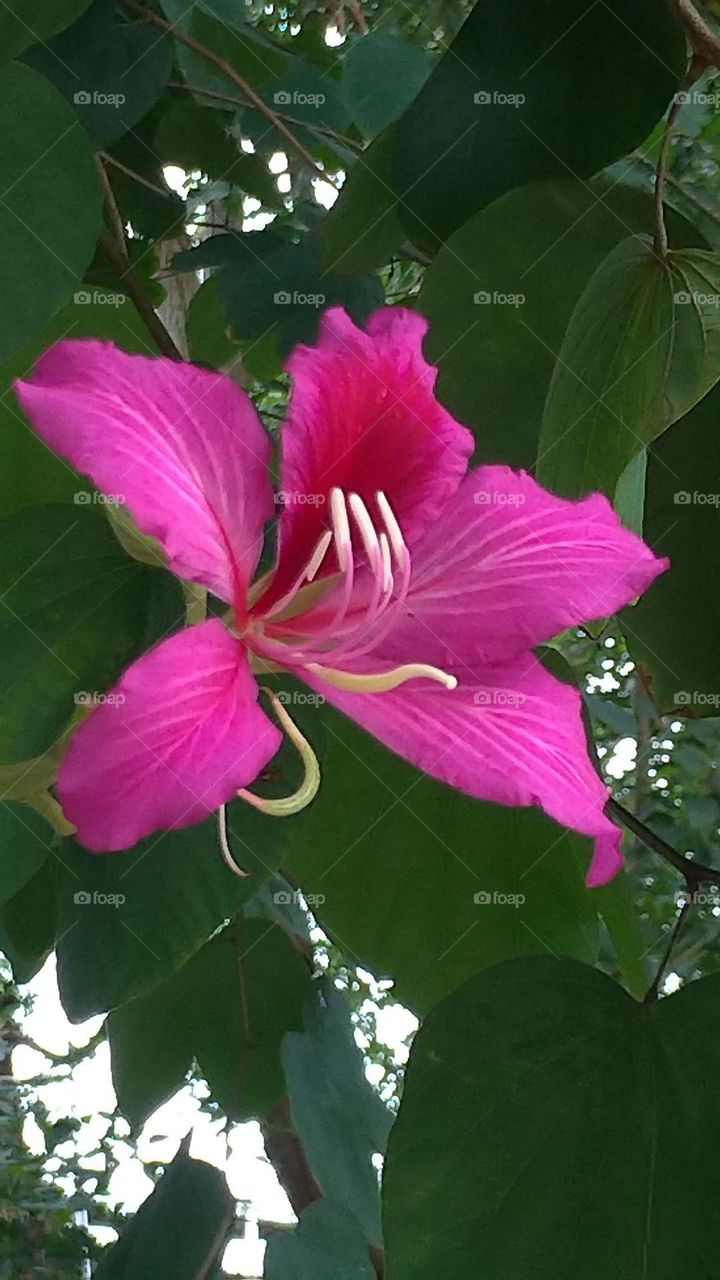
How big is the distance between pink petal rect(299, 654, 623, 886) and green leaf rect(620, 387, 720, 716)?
6.9 inches

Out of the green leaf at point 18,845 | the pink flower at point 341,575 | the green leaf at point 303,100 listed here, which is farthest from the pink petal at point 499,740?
the green leaf at point 303,100

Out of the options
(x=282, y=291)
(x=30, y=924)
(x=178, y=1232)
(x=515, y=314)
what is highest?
(x=282, y=291)

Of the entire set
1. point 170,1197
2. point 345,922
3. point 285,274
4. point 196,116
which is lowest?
point 170,1197

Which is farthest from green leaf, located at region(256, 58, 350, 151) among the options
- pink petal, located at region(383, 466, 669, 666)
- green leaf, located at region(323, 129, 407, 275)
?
pink petal, located at region(383, 466, 669, 666)

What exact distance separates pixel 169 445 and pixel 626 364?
0.18 m

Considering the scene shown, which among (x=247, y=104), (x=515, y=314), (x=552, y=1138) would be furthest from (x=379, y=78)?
(x=552, y=1138)

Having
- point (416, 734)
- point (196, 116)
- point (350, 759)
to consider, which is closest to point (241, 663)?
point (416, 734)

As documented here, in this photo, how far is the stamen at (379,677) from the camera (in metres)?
0.25

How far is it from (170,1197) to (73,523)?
14.3 inches

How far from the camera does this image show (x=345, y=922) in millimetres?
486

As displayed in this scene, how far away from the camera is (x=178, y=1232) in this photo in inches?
21.6

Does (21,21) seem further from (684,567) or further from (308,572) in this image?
(684,567)

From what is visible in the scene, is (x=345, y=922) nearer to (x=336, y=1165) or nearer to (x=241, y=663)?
(x=336, y=1165)

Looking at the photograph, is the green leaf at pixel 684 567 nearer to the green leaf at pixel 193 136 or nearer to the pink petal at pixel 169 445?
the pink petal at pixel 169 445
